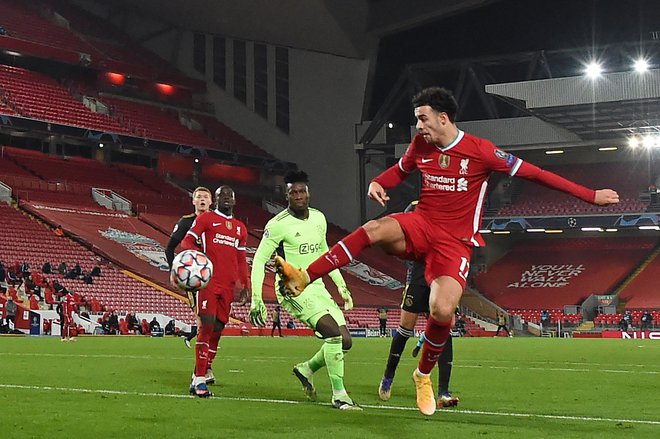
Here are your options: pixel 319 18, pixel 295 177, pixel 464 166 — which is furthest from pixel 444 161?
pixel 319 18

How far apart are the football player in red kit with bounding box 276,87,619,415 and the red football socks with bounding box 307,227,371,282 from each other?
175 millimetres

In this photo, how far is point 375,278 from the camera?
56906mm

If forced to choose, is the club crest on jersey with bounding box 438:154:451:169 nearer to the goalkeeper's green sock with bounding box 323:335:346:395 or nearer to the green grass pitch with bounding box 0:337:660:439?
the green grass pitch with bounding box 0:337:660:439

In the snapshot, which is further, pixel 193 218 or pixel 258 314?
pixel 193 218

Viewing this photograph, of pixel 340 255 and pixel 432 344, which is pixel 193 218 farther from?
pixel 340 255

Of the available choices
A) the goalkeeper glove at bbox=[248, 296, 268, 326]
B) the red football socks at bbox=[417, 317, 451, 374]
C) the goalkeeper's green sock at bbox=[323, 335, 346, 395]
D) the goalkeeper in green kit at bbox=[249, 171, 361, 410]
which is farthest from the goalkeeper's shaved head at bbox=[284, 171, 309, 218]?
the red football socks at bbox=[417, 317, 451, 374]

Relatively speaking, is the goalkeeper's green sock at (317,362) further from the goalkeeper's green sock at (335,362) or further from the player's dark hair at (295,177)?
the player's dark hair at (295,177)

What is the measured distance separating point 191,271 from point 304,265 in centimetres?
122

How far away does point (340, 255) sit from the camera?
838 centimetres

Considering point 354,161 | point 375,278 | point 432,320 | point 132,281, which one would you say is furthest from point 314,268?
point 354,161

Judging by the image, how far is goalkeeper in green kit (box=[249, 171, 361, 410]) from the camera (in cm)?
1085

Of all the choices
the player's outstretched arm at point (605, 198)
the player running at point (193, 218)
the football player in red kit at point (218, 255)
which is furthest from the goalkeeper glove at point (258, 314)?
the player's outstretched arm at point (605, 198)

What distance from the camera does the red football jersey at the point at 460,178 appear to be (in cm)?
891

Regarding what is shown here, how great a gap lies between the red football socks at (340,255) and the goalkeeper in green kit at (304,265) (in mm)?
2393
